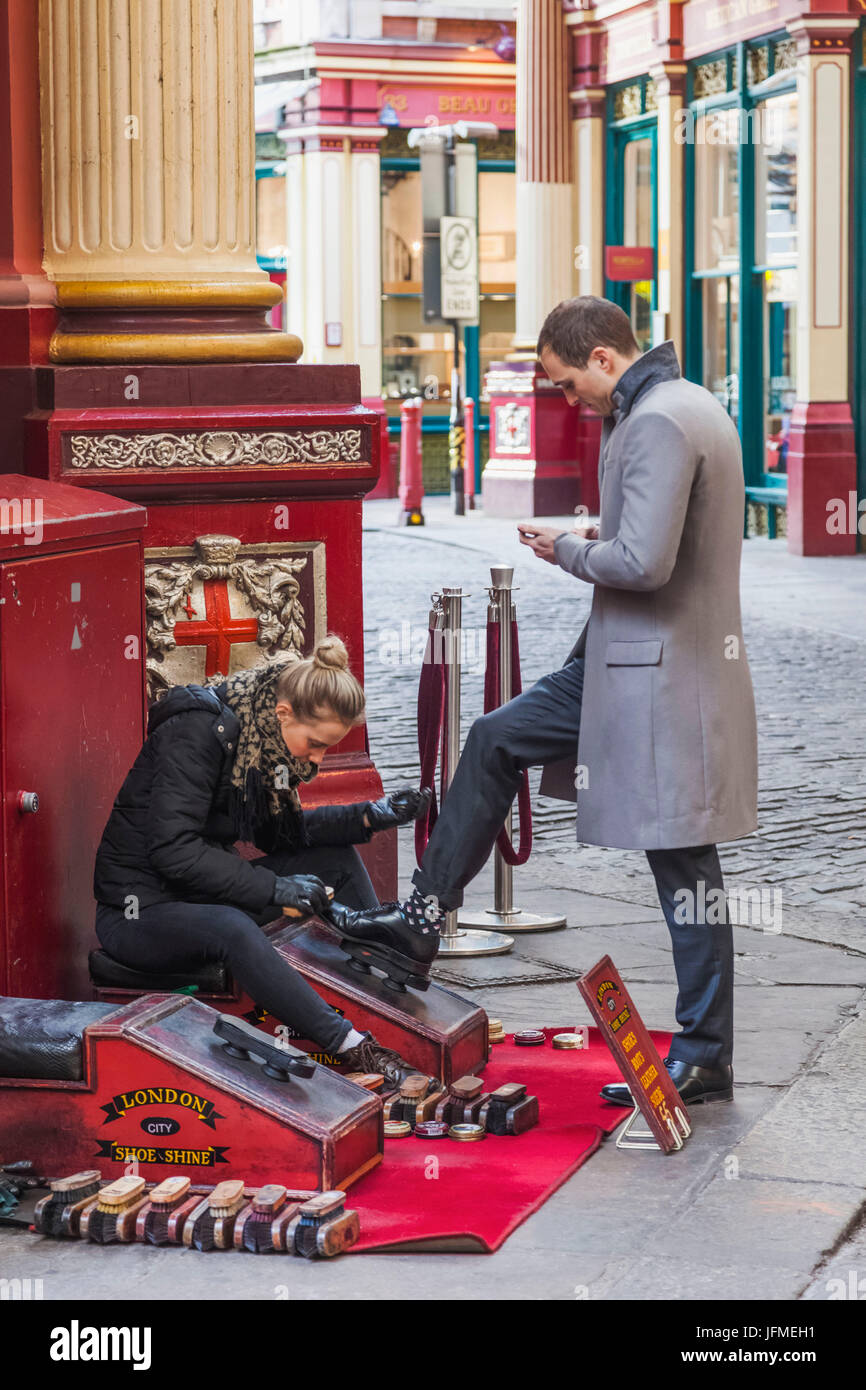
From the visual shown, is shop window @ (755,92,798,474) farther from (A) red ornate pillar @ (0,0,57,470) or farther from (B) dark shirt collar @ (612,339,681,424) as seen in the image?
(B) dark shirt collar @ (612,339,681,424)

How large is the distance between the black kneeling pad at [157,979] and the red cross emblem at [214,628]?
1.38 m

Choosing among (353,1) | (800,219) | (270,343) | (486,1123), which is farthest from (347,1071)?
(353,1)

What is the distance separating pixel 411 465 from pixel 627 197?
11.8ft

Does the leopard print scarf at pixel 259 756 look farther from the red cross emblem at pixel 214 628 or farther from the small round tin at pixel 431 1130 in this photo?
the red cross emblem at pixel 214 628

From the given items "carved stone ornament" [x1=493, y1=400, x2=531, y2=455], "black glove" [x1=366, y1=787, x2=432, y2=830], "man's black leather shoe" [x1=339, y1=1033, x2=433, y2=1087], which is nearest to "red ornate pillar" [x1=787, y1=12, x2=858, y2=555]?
"carved stone ornament" [x1=493, y1=400, x2=531, y2=455]

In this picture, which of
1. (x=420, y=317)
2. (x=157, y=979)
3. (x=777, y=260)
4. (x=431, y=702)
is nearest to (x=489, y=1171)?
(x=157, y=979)

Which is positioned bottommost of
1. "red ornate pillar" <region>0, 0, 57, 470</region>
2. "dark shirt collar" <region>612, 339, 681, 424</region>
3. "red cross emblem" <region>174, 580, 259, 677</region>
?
"red cross emblem" <region>174, 580, 259, 677</region>

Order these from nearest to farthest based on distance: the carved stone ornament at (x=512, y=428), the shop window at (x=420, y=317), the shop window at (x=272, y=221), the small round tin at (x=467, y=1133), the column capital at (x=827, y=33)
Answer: the small round tin at (x=467, y=1133)
the column capital at (x=827, y=33)
the carved stone ornament at (x=512, y=428)
the shop window at (x=420, y=317)
the shop window at (x=272, y=221)

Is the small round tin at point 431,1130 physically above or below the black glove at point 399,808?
below

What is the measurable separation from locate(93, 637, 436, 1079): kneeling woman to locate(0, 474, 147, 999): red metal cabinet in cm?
13

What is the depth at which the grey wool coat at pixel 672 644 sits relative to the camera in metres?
4.35

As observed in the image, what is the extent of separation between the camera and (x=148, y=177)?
5840 millimetres

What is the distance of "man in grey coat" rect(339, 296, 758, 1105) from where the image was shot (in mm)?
4336

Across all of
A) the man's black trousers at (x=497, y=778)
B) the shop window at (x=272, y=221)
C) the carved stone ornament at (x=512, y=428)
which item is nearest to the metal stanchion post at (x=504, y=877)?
the man's black trousers at (x=497, y=778)
